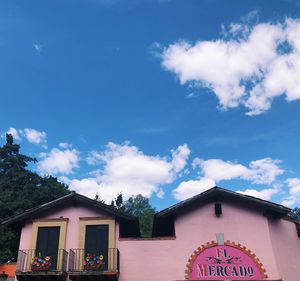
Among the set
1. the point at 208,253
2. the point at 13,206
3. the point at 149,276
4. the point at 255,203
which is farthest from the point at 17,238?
the point at 255,203

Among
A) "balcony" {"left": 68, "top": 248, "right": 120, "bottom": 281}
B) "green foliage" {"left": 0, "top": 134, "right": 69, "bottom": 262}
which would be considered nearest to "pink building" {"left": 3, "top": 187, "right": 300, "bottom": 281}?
"balcony" {"left": 68, "top": 248, "right": 120, "bottom": 281}

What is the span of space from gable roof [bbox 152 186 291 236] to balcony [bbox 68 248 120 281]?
3096mm

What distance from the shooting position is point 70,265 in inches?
715

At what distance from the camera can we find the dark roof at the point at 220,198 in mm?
18797

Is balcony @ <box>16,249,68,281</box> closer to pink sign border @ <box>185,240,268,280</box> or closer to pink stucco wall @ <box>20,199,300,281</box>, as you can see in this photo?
pink stucco wall @ <box>20,199,300,281</box>

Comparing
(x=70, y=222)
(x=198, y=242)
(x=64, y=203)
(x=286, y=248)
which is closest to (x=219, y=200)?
(x=198, y=242)

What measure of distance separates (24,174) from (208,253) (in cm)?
2115

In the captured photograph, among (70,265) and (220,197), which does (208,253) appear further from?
(70,265)

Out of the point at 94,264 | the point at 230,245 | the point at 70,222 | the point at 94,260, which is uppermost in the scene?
the point at 70,222

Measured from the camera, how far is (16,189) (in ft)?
109

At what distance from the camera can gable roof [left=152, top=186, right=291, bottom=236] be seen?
1886 cm

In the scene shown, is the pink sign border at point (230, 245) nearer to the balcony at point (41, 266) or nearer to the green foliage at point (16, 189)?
the balcony at point (41, 266)

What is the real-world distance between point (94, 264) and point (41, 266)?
2551 millimetres

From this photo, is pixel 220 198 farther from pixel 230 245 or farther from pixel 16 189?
pixel 16 189
